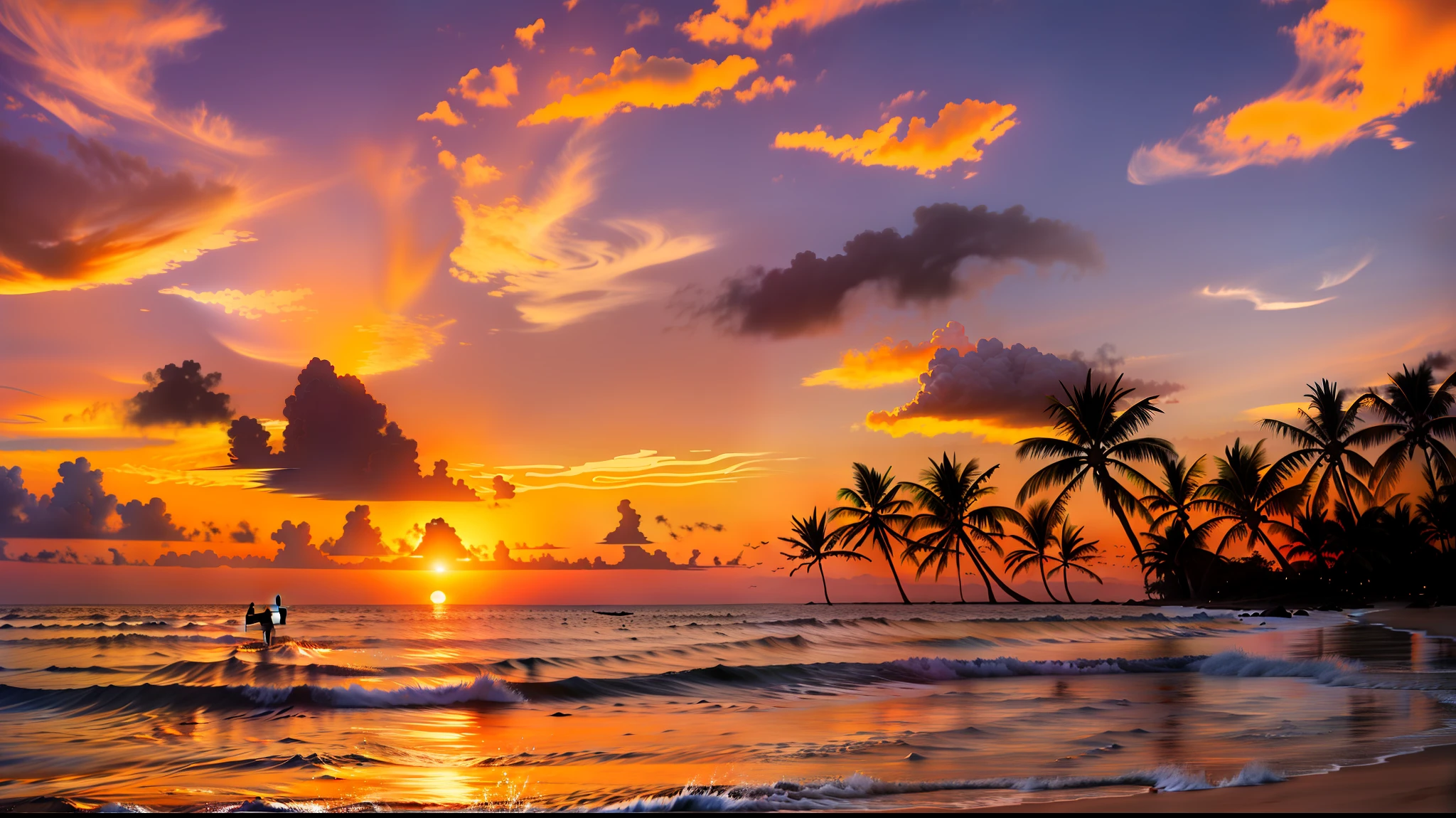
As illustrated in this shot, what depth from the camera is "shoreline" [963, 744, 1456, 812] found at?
4.88 metres

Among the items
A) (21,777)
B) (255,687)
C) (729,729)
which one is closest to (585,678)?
(255,687)

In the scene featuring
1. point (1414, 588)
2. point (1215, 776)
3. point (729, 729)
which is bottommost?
point (1414, 588)

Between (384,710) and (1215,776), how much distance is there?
11.8 meters

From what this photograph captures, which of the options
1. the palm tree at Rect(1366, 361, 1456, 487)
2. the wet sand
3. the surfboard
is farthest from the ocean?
the palm tree at Rect(1366, 361, 1456, 487)

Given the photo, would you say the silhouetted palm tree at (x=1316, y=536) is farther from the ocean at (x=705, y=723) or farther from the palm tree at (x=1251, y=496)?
the ocean at (x=705, y=723)

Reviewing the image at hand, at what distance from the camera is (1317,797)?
521cm

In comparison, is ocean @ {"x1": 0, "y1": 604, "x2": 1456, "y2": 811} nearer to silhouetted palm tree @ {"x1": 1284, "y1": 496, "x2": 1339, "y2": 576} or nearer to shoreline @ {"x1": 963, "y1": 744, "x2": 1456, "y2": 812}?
shoreline @ {"x1": 963, "y1": 744, "x2": 1456, "y2": 812}

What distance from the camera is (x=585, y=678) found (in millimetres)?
16453

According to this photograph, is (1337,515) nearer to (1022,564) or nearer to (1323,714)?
(1022,564)

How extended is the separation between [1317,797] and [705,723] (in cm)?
740

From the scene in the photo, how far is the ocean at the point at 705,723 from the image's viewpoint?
661 cm

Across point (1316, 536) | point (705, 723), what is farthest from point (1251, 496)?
point (705, 723)

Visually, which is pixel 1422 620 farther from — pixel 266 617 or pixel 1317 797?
pixel 266 617

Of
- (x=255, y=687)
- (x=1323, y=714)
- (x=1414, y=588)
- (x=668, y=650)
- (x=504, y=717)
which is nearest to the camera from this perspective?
(x=1323, y=714)
